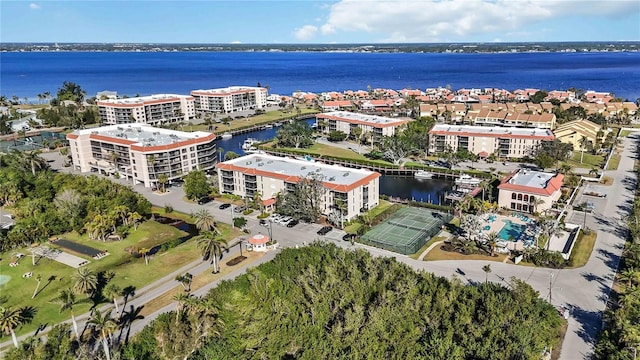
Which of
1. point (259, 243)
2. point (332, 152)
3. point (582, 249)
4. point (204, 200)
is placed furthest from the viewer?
point (332, 152)

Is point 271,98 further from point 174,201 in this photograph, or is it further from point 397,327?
point 397,327

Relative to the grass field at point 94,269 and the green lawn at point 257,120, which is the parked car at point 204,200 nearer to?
the grass field at point 94,269

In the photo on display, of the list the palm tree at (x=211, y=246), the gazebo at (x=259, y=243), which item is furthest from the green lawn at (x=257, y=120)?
the palm tree at (x=211, y=246)

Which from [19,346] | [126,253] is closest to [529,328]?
[19,346]

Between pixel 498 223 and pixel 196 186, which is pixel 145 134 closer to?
pixel 196 186

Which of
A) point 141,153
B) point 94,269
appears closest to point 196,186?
point 141,153

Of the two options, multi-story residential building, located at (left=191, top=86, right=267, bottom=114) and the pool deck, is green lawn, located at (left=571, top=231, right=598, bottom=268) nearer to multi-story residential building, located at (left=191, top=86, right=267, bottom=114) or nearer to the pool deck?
the pool deck
